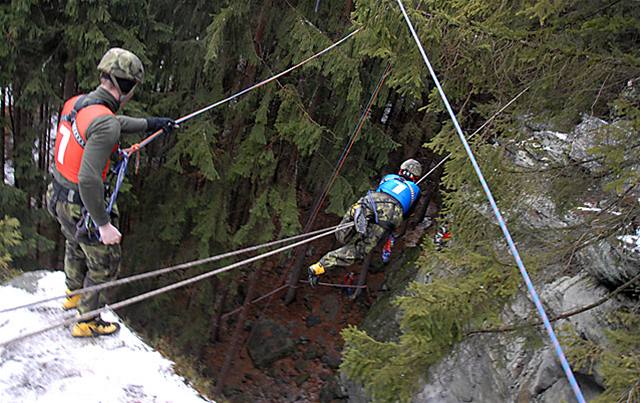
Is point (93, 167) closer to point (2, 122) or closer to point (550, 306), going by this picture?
point (550, 306)

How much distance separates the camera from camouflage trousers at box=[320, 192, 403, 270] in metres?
6.64

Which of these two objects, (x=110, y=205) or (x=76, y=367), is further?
(x=110, y=205)

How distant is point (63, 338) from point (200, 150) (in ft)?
18.2

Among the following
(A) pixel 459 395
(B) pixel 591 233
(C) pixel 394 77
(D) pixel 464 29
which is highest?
(D) pixel 464 29

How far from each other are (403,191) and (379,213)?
0.46 m

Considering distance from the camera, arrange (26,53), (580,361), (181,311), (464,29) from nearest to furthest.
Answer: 1. (580,361)
2. (464,29)
3. (26,53)
4. (181,311)

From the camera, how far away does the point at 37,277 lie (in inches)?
204

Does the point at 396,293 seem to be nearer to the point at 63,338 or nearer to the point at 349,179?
the point at 349,179

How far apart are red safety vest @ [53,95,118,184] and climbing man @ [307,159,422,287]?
149 inches

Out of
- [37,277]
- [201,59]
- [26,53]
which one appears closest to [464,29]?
[37,277]

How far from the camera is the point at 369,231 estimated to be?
22.7 feet

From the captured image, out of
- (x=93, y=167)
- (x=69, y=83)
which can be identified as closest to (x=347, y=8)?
(x=69, y=83)

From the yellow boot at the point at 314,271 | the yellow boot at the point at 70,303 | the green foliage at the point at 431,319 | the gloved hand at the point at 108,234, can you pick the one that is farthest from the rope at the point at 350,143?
the gloved hand at the point at 108,234

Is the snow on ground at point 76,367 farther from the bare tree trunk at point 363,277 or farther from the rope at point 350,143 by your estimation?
the bare tree trunk at point 363,277
